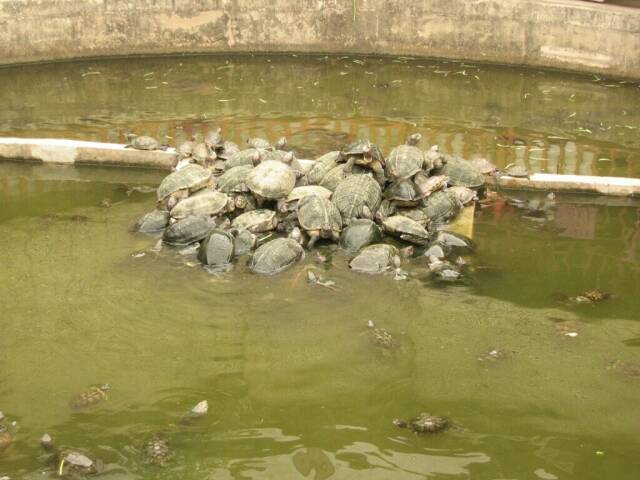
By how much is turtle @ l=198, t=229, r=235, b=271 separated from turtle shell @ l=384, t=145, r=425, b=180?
6.06 feet

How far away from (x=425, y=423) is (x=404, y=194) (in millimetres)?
3127

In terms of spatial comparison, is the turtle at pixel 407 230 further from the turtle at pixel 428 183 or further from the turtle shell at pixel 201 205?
the turtle shell at pixel 201 205

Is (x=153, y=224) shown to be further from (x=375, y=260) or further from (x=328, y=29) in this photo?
(x=328, y=29)

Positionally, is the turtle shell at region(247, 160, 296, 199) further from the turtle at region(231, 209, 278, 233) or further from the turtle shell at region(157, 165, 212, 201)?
the turtle shell at region(157, 165, 212, 201)

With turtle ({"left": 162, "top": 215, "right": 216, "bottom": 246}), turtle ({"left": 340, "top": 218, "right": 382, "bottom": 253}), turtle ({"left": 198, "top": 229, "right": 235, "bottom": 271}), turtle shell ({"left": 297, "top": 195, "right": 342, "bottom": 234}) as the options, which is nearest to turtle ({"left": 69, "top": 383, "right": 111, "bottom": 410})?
turtle ({"left": 198, "top": 229, "right": 235, "bottom": 271})

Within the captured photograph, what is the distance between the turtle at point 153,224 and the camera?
782cm

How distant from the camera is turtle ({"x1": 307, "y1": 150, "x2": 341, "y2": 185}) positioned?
838cm

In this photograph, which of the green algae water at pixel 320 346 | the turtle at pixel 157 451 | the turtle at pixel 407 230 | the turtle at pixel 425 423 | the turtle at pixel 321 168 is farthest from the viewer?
the turtle at pixel 321 168

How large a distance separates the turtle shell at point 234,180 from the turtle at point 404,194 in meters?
1.38

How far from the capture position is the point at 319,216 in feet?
24.3

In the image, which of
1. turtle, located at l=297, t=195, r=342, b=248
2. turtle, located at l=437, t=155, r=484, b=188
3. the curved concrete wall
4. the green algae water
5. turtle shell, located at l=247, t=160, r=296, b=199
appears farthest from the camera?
the curved concrete wall

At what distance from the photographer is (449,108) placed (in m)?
12.0

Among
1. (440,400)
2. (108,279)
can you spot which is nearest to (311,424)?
(440,400)

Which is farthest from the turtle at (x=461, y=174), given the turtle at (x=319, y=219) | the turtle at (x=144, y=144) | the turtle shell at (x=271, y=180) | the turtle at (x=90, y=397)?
the turtle at (x=90, y=397)
